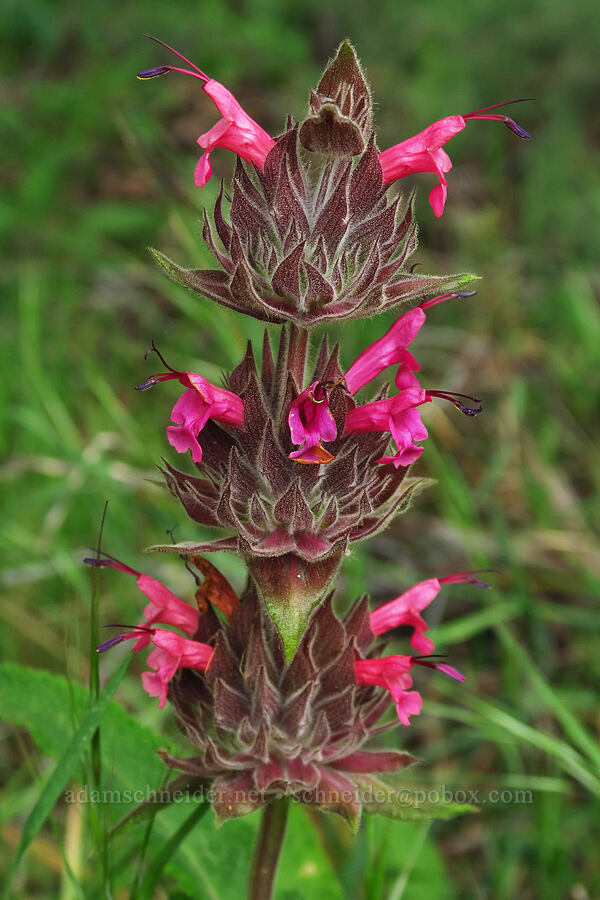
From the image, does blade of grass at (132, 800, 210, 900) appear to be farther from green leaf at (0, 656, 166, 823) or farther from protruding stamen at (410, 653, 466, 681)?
protruding stamen at (410, 653, 466, 681)

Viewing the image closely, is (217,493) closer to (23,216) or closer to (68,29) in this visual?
(23,216)

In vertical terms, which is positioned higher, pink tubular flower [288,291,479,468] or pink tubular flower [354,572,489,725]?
pink tubular flower [288,291,479,468]

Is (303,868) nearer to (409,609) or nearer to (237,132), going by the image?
(409,609)

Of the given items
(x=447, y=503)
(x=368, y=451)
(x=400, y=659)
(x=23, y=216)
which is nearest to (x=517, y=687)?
(x=447, y=503)

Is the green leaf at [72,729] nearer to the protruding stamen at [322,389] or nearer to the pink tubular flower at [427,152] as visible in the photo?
the protruding stamen at [322,389]

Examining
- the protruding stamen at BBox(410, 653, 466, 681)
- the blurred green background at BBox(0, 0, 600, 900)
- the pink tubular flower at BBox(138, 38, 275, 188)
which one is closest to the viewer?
the pink tubular flower at BBox(138, 38, 275, 188)

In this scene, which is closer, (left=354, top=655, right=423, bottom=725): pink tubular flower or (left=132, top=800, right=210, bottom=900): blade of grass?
(left=132, top=800, right=210, bottom=900): blade of grass

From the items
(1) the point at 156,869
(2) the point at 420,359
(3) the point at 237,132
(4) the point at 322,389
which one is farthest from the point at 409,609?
(2) the point at 420,359

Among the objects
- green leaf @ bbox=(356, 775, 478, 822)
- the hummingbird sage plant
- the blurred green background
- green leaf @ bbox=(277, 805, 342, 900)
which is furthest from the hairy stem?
green leaf @ bbox=(277, 805, 342, 900)
